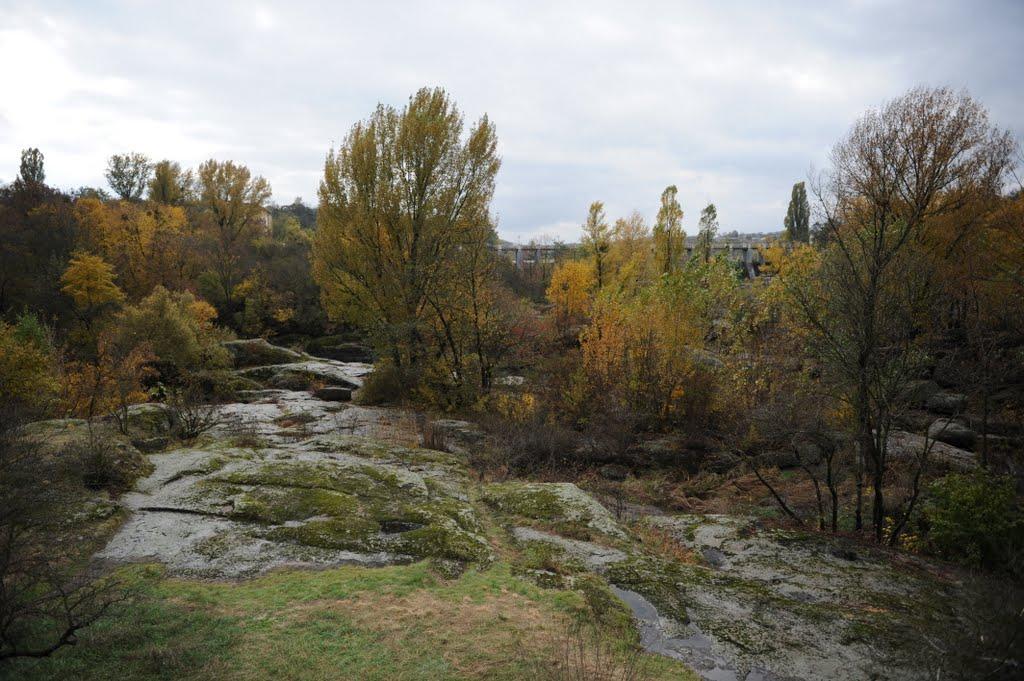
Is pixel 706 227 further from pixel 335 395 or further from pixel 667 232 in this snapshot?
pixel 335 395

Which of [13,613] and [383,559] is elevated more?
[13,613]

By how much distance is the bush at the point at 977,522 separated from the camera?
25.2ft

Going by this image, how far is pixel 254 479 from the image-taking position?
28.9 ft

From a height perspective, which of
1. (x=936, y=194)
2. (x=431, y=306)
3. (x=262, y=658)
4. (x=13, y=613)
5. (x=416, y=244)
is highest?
(x=936, y=194)

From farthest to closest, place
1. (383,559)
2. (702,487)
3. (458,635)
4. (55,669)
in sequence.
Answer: (702,487), (383,559), (458,635), (55,669)

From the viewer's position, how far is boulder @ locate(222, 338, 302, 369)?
90.7 feet

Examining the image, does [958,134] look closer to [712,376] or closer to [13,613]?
[712,376]

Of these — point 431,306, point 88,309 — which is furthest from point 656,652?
point 88,309

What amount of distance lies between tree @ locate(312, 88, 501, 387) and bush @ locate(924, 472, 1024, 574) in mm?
14344

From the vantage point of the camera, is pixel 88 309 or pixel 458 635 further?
pixel 88 309

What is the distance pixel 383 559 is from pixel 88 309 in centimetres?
2911

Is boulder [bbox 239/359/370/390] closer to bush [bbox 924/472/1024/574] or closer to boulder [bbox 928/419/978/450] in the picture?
bush [bbox 924/472/1024/574]

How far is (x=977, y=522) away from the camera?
7867 millimetres

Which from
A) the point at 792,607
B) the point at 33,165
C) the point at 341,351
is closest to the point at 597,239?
the point at 341,351
